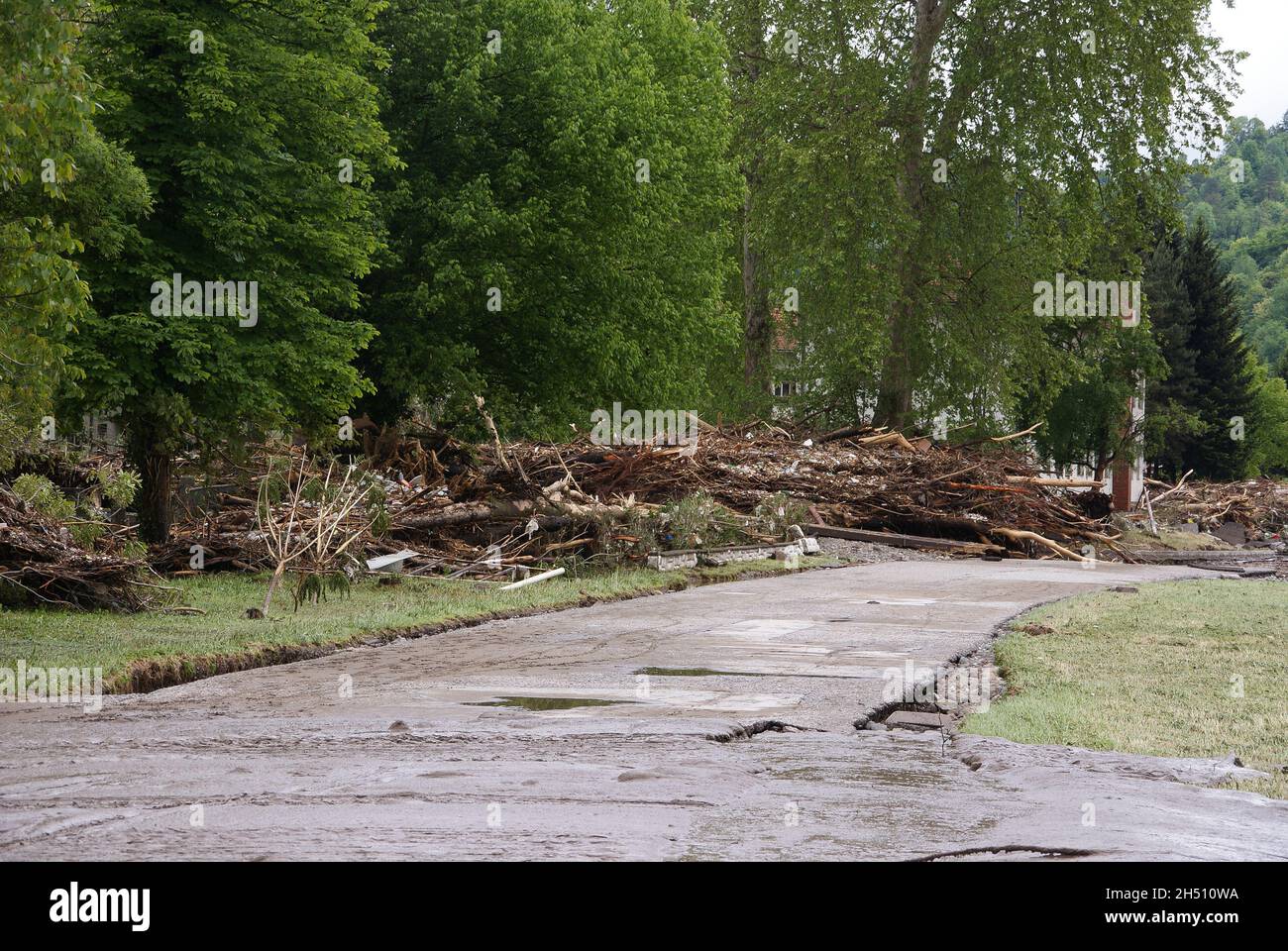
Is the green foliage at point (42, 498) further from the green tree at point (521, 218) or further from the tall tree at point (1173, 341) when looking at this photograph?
the tall tree at point (1173, 341)

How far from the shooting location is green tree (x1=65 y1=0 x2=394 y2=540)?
1864 centimetres

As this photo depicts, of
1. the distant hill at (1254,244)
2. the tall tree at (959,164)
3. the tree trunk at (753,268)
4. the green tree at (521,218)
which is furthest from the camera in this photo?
the distant hill at (1254,244)

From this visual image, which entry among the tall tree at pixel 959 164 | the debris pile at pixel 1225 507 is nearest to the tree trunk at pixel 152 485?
the tall tree at pixel 959 164

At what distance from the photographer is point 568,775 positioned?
736cm

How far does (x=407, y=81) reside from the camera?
31266 mm

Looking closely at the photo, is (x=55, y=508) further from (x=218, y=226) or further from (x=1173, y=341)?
(x=1173, y=341)

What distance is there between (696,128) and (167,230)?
2501 cm

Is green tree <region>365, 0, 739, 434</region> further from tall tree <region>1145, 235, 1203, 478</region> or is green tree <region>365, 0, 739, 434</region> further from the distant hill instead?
the distant hill

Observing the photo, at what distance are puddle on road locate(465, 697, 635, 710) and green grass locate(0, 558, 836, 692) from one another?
3074 millimetres

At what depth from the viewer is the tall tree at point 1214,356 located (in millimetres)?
65000

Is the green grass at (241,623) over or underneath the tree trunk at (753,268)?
underneath

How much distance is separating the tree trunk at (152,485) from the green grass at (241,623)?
1.29m

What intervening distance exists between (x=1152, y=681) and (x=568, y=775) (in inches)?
215

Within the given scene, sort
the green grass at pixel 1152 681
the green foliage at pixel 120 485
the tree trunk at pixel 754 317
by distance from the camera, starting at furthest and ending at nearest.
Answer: the tree trunk at pixel 754 317 < the green foliage at pixel 120 485 < the green grass at pixel 1152 681
